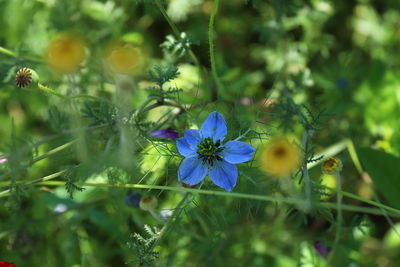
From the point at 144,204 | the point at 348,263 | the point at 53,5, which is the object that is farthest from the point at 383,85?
the point at 53,5

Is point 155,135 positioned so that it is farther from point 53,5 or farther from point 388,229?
point 388,229

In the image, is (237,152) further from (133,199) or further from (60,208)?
(60,208)

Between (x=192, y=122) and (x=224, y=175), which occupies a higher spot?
(x=192, y=122)

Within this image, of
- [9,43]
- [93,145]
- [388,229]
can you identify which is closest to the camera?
[93,145]

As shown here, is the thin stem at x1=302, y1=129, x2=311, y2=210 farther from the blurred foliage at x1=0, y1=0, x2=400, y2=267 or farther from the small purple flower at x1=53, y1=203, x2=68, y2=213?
the small purple flower at x1=53, y1=203, x2=68, y2=213

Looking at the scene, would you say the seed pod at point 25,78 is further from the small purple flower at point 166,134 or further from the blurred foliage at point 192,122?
the small purple flower at point 166,134

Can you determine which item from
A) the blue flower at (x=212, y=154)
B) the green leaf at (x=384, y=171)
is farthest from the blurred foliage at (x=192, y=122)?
the blue flower at (x=212, y=154)

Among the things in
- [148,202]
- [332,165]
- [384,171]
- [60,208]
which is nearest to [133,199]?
[148,202]
